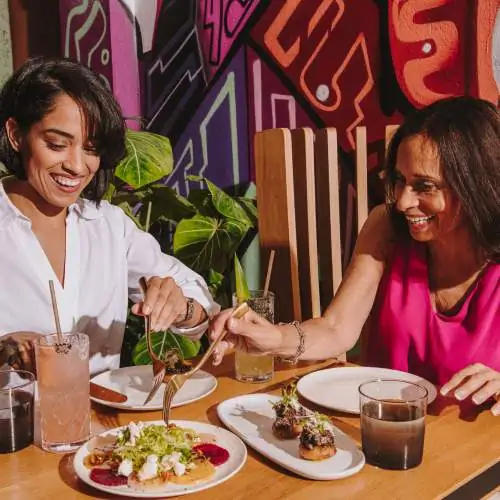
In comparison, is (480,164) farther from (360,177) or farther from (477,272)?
(360,177)

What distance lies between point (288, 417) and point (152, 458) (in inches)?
10.2

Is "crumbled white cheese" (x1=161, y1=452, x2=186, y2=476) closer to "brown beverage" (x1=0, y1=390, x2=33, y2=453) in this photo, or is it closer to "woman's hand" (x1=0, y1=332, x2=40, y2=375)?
"brown beverage" (x1=0, y1=390, x2=33, y2=453)

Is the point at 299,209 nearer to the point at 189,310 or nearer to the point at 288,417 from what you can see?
the point at 189,310

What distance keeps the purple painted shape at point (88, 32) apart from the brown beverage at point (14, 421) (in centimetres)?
296

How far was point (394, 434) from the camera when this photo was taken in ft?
3.28

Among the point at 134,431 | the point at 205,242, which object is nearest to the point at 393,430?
the point at 134,431

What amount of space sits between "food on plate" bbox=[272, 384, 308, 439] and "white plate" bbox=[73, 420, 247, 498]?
0.26 feet

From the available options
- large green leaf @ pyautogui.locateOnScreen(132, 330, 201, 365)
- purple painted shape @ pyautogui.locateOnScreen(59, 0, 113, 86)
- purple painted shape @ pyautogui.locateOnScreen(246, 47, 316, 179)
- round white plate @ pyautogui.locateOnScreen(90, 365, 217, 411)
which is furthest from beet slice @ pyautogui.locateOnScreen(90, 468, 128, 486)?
purple painted shape @ pyautogui.locateOnScreen(59, 0, 113, 86)

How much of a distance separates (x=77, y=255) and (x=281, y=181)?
68 centimetres

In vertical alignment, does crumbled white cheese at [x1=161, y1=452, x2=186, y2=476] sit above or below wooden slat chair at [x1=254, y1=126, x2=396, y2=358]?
below

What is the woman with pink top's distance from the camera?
5.08ft

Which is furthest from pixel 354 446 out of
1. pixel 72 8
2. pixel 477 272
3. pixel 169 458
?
pixel 72 8

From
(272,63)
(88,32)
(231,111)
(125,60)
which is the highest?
(88,32)

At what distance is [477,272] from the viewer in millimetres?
1702
